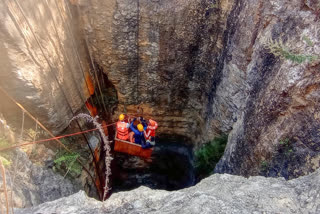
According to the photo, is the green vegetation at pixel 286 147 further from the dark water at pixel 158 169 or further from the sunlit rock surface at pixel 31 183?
the dark water at pixel 158 169

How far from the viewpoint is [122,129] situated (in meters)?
5.95

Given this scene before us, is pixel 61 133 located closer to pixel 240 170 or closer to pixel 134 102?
pixel 134 102

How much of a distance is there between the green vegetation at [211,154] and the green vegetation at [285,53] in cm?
255

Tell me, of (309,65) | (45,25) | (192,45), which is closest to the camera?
(309,65)

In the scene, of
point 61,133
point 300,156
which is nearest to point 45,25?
point 61,133

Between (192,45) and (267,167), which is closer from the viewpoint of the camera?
(267,167)

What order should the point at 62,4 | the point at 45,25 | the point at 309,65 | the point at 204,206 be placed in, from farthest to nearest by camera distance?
the point at 62,4 → the point at 45,25 → the point at 309,65 → the point at 204,206

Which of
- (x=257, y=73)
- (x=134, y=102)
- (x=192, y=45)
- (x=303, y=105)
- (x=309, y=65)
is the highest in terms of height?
(x=192, y=45)

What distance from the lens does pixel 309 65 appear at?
9.30 feet

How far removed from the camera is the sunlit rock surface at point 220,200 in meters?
1.86

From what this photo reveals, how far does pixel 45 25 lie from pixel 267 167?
159 inches

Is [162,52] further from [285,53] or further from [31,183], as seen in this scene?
[31,183]

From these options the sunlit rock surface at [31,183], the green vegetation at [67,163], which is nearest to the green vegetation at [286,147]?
the sunlit rock surface at [31,183]

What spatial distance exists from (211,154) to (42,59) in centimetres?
409
